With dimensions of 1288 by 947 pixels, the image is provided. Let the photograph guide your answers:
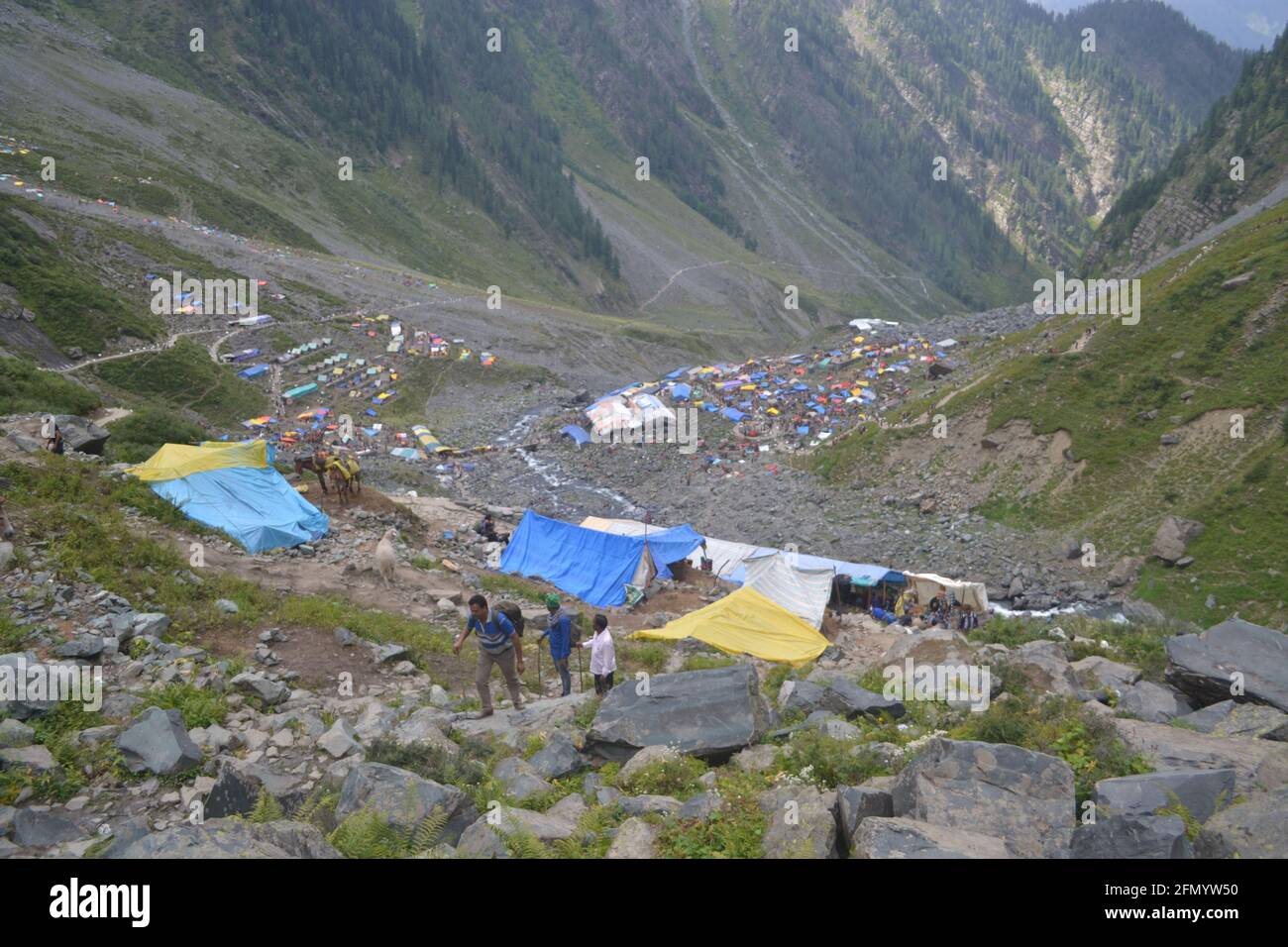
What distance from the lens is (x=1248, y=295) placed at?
94.1ft

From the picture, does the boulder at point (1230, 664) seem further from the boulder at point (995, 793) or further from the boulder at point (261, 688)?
the boulder at point (261, 688)

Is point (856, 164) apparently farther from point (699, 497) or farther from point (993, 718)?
point (993, 718)

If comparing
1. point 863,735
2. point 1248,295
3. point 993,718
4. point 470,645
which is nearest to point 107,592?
point 470,645

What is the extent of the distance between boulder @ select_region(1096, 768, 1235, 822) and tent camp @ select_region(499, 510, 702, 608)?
15.6 m

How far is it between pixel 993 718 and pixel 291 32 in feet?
404

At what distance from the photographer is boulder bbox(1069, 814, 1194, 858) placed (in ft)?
16.9

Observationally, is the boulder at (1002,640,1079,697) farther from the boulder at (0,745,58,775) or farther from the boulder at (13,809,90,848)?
the boulder at (0,745,58,775)

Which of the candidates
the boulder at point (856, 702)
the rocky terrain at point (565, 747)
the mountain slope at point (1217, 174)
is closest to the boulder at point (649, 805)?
the rocky terrain at point (565, 747)

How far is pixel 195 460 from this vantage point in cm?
1869

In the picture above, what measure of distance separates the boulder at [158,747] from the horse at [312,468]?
13457 millimetres

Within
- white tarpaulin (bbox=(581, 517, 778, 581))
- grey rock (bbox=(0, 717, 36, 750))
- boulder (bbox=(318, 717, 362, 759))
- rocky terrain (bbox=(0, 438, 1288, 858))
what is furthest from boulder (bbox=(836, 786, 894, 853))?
white tarpaulin (bbox=(581, 517, 778, 581))

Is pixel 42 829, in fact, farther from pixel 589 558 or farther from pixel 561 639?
pixel 589 558

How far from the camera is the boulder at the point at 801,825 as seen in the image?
560 centimetres
